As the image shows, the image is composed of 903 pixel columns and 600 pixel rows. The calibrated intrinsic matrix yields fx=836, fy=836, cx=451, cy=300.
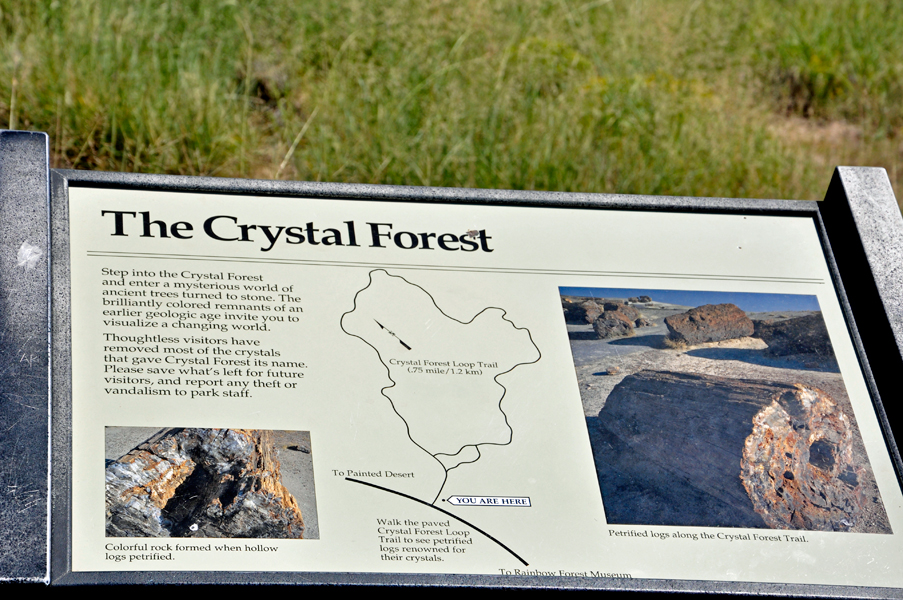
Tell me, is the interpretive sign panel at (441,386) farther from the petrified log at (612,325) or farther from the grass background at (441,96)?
the grass background at (441,96)

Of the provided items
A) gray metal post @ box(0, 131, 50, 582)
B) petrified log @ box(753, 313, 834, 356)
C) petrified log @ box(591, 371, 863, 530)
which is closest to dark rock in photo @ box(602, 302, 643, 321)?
petrified log @ box(591, 371, 863, 530)

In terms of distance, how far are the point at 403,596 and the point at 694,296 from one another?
0.88 m

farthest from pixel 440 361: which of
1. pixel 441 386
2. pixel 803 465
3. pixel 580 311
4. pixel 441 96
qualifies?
pixel 441 96

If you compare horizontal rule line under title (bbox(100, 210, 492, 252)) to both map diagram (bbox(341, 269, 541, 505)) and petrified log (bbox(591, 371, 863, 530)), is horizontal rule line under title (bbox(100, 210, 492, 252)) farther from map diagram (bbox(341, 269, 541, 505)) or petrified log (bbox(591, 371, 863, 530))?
petrified log (bbox(591, 371, 863, 530))

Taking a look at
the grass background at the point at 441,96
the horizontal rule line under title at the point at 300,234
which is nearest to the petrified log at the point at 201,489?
the horizontal rule line under title at the point at 300,234

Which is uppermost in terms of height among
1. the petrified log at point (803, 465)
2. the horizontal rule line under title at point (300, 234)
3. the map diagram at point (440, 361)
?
the horizontal rule line under title at point (300, 234)

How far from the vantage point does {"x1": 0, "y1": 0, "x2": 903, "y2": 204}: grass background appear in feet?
9.40

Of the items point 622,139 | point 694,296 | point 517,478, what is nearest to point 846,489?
point 694,296

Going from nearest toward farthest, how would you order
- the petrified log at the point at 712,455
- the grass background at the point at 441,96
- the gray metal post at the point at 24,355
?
the gray metal post at the point at 24,355
the petrified log at the point at 712,455
the grass background at the point at 441,96

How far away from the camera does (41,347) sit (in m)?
1.41

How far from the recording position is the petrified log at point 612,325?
1.68 m

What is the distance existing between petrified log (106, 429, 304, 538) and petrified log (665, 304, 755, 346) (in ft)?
2.77

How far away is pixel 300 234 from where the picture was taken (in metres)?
1.70

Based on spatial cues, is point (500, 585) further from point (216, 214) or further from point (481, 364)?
point (216, 214)
